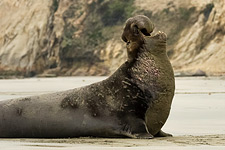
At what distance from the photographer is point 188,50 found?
34.4 meters

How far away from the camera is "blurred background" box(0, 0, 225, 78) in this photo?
Answer: 36.6m

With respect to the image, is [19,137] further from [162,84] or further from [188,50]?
[188,50]

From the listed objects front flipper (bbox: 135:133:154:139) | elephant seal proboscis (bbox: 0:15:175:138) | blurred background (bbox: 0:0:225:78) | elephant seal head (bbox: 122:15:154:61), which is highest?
blurred background (bbox: 0:0:225:78)

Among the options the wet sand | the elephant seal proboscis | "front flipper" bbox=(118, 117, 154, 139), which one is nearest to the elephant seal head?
the elephant seal proboscis

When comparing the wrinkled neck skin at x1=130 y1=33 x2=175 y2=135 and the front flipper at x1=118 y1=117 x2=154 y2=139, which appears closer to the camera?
the front flipper at x1=118 y1=117 x2=154 y2=139

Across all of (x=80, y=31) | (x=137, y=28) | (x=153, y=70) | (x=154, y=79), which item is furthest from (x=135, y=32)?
(x=80, y=31)

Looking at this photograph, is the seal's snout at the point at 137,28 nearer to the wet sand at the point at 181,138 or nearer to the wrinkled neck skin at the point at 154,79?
the wrinkled neck skin at the point at 154,79

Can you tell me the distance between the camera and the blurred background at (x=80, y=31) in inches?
1441

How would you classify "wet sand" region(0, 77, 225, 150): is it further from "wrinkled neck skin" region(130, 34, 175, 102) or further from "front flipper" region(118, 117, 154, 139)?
"wrinkled neck skin" region(130, 34, 175, 102)

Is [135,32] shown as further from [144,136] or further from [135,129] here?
[144,136]

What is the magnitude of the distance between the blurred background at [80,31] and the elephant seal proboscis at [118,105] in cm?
2748

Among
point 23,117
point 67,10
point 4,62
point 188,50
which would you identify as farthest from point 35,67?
point 23,117

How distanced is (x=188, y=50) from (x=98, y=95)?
91.5 ft

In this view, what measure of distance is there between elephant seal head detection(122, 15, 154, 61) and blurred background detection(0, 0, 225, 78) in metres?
27.4
